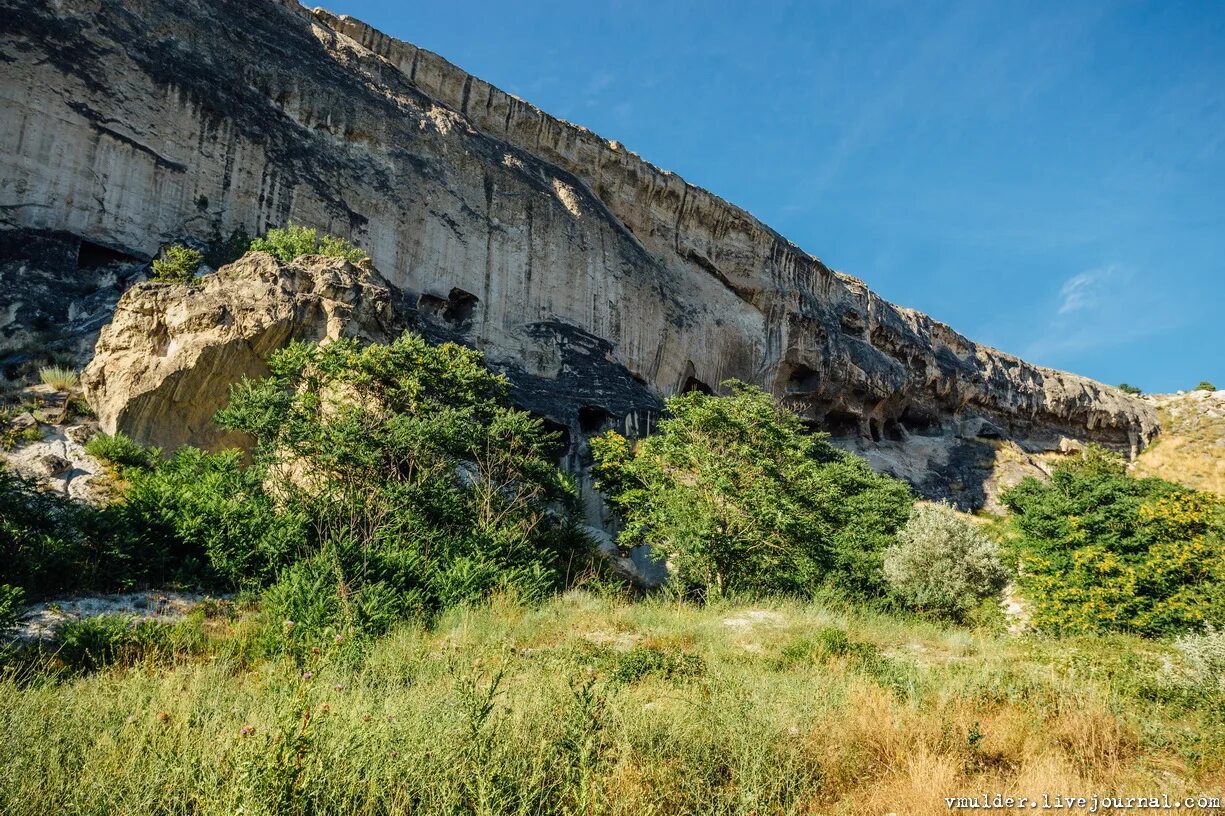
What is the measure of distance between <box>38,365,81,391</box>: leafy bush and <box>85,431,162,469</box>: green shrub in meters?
2.08

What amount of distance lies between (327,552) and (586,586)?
13.3 feet

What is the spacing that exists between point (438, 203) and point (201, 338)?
40.2 feet

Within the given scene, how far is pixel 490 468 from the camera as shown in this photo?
11242mm

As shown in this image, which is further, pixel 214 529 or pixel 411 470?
pixel 411 470

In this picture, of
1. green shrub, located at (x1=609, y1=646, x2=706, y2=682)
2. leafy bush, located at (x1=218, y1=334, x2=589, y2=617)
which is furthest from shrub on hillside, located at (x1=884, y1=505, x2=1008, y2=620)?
green shrub, located at (x1=609, y1=646, x2=706, y2=682)

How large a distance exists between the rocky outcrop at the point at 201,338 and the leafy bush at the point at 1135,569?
11.7 metres

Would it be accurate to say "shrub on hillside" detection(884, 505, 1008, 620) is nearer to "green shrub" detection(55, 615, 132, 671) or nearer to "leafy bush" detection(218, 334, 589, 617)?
"leafy bush" detection(218, 334, 589, 617)

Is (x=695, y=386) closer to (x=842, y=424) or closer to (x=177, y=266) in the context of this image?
(x=842, y=424)

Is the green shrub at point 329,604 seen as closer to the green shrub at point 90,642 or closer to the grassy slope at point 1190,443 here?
the green shrub at point 90,642

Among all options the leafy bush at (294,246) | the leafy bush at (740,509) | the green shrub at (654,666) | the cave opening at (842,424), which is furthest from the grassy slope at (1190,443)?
the green shrub at (654,666)

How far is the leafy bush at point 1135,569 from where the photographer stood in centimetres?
889

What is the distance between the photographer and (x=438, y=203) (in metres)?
23.5

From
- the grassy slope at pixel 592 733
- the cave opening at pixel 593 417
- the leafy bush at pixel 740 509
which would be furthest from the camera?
the cave opening at pixel 593 417

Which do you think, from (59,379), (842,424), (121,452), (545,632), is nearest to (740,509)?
(545,632)
